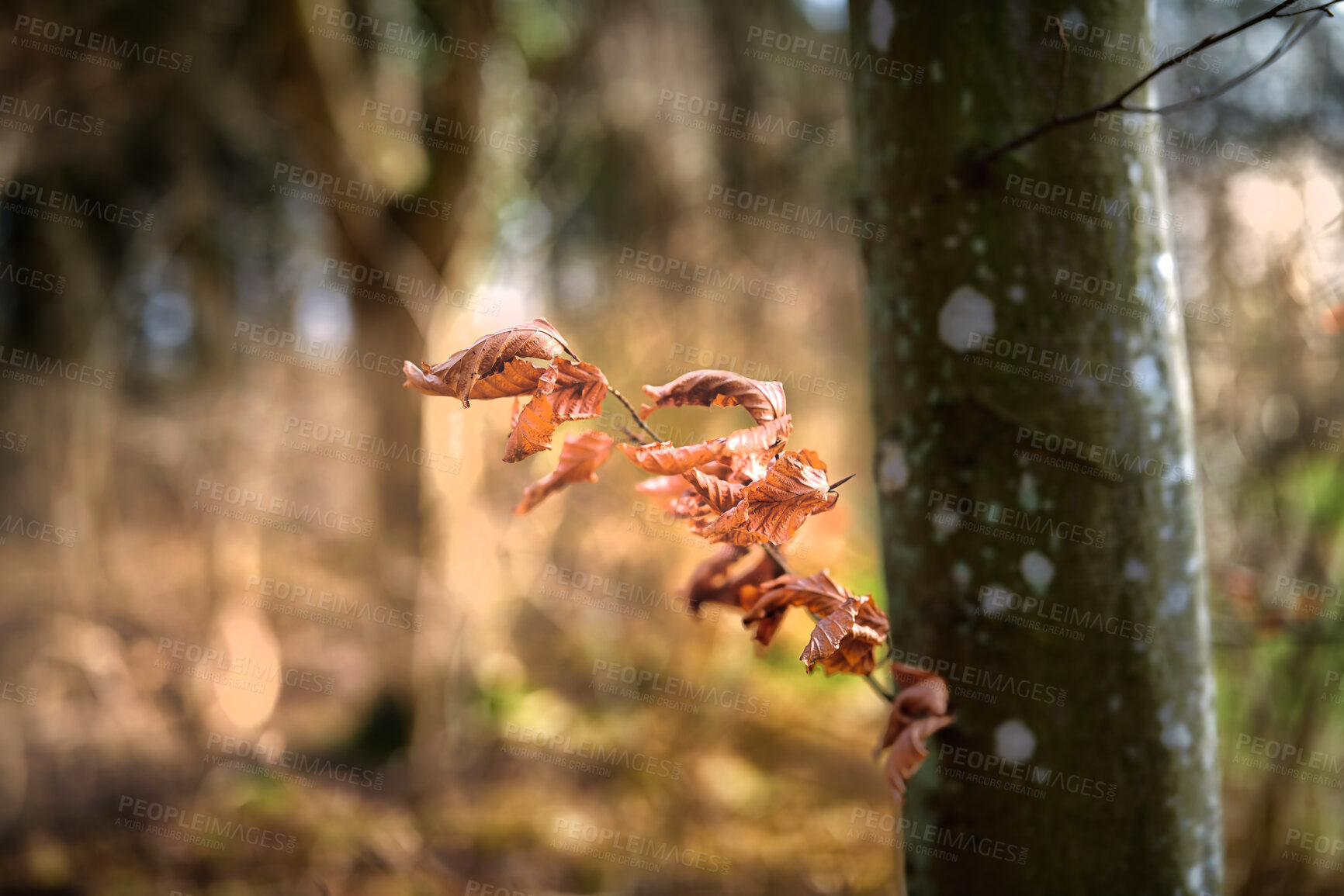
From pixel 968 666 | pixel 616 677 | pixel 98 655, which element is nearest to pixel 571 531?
pixel 616 677

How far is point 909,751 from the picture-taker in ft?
2.73

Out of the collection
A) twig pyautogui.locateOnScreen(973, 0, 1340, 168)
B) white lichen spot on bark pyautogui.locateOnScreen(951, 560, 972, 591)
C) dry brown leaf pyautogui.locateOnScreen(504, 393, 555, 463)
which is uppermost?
twig pyautogui.locateOnScreen(973, 0, 1340, 168)

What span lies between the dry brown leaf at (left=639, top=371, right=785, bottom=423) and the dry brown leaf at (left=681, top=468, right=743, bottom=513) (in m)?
0.10

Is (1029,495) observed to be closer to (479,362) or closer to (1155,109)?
(1155,109)

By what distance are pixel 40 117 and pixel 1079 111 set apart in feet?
18.0

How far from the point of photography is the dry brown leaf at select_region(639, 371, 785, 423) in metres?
0.79

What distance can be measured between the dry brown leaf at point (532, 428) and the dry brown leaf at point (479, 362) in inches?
2.0

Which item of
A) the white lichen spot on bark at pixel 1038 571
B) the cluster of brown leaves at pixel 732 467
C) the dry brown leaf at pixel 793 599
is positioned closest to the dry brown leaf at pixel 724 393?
the cluster of brown leaves at pixel 732 467

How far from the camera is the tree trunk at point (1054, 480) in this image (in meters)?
0.95

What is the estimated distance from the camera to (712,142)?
5652mm

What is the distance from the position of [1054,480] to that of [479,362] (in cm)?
77

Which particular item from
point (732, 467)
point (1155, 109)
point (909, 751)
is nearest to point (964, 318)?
point (1155, 109)

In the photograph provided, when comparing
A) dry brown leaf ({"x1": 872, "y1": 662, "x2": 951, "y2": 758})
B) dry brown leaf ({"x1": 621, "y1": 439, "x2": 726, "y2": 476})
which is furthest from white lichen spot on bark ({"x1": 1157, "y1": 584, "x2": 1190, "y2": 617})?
dry brown leaf ({"x1": 621, "y1": 439, "x2": 726, "y2": 476})

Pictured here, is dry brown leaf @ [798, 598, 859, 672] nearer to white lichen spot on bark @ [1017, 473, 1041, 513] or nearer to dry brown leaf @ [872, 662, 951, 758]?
dry brown leaf @ [872, 662, 951, 758]
